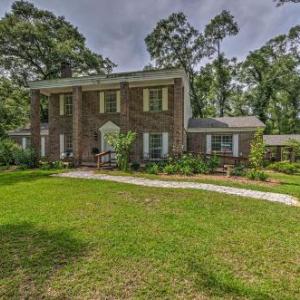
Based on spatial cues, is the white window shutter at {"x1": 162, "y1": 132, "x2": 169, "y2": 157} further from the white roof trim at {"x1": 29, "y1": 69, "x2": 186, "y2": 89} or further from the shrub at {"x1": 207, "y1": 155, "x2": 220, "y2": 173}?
the white roof trim at {"x1": 29, "y1": 69, "x2": 186, "y2": 89}

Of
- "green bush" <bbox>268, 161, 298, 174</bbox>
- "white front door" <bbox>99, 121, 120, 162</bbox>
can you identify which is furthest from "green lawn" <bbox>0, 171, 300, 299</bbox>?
"green bush" <bbox>268, 161, 298, 174</bbox>

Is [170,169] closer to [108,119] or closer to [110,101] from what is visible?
[108,119]

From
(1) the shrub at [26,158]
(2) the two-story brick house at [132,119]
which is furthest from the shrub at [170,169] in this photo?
(1) the shrub at [26,158]

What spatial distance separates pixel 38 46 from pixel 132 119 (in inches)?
643

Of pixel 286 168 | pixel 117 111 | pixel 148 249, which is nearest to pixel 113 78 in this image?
pixel 117 111

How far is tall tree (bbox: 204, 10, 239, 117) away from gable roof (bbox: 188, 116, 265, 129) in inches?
544

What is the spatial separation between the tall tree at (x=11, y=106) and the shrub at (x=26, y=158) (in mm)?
5401

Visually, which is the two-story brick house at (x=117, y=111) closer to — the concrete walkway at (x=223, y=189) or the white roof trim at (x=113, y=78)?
the white roof trim at (x=113, y=78)

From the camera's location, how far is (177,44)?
92.5 feet

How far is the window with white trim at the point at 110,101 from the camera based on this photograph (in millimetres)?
15656

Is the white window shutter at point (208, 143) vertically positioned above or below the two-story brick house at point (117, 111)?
below

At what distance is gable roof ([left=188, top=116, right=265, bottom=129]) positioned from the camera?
16534 mm

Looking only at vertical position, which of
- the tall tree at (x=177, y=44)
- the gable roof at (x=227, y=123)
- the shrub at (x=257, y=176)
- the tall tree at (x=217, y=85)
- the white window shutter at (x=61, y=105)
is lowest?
the shrub at (x=257, y=176)

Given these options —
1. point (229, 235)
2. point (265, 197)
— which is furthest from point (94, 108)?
point (229, 235)
